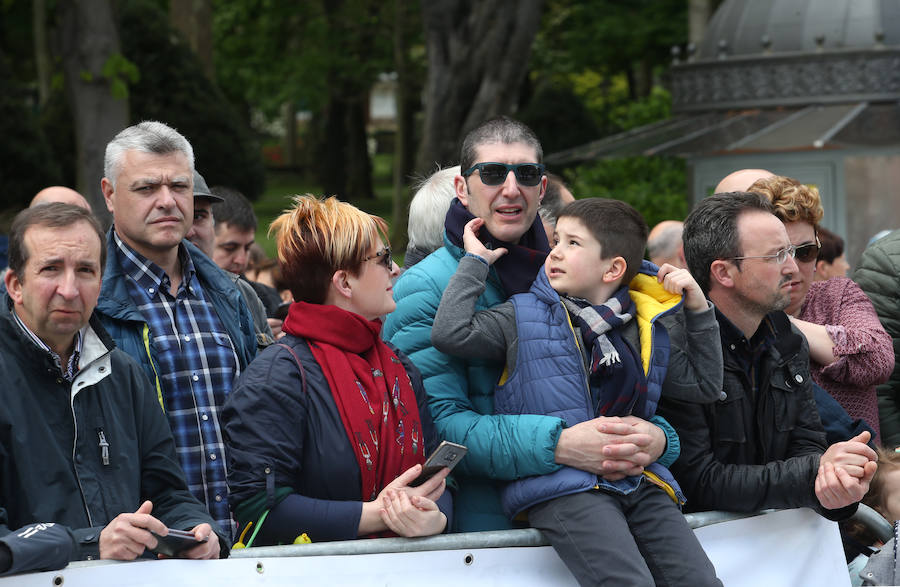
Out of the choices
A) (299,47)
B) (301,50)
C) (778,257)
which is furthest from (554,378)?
(299,47)

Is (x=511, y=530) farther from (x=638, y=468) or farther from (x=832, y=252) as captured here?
(x=832, y=252)

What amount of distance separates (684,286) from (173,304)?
70.9 inches

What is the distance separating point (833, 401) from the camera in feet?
14.5

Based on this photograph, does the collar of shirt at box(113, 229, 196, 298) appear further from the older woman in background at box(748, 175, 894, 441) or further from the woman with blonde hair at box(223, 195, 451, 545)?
the older woman in background at box(748, 175, 894, 441)

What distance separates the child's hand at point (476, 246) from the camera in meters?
3.89

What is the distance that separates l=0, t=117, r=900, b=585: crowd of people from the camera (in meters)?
3.38

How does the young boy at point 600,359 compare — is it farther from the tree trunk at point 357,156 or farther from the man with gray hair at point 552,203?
the tree trunk at point 357,156

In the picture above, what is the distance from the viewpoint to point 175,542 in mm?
3197

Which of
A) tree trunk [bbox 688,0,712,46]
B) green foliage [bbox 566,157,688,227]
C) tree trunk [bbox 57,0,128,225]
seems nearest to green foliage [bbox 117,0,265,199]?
tree trunk [bbox 57,0,128,225]

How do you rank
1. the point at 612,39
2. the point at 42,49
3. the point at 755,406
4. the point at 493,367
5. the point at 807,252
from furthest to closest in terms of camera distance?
the point at 42,49 < the point at 612,39 < the point at 807,252 < the point at 755,406 < the point at 493,367

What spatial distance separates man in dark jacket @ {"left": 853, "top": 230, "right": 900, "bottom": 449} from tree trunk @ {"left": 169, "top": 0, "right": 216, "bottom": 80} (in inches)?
635

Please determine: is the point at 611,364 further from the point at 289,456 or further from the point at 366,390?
the point at 289,456

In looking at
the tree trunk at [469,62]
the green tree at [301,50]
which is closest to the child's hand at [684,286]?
the tree trunk at [469,62]

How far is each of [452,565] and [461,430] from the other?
1.48 ft
